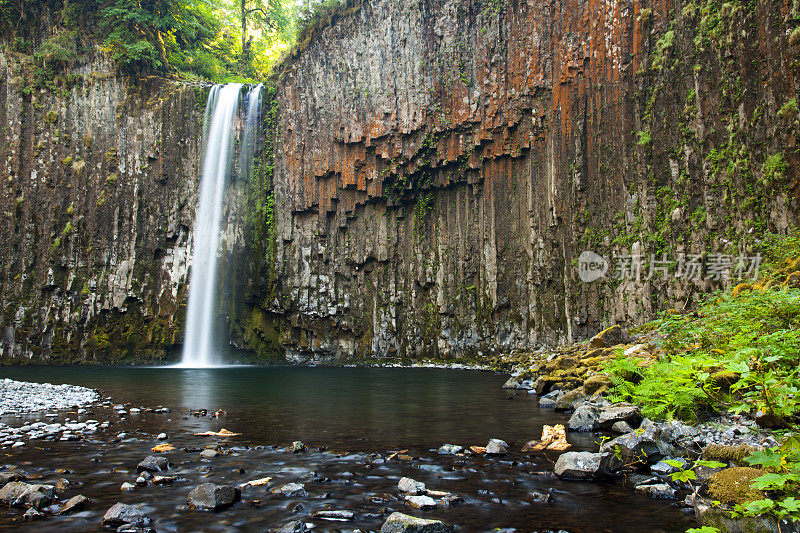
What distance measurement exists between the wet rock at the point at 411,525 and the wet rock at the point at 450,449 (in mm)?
2246

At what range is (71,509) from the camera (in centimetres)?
382

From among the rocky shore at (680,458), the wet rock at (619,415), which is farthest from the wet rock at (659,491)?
the wet rock at (619,415)

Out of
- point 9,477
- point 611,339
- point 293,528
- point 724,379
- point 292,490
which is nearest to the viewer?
point 293,528

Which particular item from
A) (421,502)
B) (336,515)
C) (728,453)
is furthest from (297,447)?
(728,453)

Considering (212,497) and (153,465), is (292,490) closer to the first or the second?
(212,497)

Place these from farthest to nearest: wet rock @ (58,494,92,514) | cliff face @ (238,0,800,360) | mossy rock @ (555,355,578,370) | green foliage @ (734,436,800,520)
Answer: cliff face @ (238,0,800,360)
mossy rock @ (555,355,578,370)
wet rock @ (58,494,92,514)
green foliage @ (734,436,800,520)

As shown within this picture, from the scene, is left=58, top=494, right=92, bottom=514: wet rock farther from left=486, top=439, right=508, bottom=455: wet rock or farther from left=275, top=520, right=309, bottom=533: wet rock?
left=486, top=439, right=508, bottom=455: wet rock

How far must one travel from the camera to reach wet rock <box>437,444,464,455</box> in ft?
18.7

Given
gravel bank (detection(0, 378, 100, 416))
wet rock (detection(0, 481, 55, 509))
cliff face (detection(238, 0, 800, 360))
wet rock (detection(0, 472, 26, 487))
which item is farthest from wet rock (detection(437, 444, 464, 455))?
cliff face (detection(238, 0, 800, 360))

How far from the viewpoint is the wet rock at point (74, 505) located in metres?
3.82

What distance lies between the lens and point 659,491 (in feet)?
13.2

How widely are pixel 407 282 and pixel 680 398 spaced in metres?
19.8

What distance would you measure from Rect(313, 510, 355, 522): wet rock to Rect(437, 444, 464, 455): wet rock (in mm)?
2151

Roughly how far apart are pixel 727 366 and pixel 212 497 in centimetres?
469
